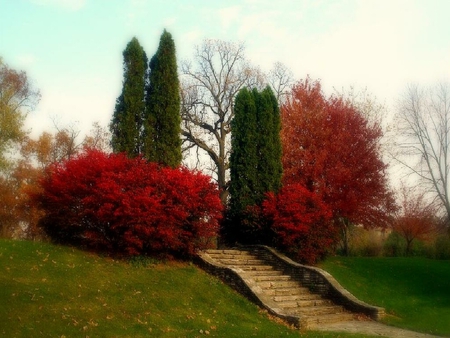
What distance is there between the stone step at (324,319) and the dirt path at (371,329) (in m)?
0.25

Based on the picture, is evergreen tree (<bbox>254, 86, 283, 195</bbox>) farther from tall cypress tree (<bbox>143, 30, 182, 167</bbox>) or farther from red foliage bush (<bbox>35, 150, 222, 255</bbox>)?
red foliage bush (<bbox>35, 150, 222, 255</bbox>)

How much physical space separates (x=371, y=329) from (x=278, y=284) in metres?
3.57

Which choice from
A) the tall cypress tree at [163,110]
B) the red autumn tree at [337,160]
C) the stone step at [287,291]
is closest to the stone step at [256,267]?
the stone step at [287,291]

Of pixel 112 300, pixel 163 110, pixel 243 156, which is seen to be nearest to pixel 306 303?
pixel 112 300

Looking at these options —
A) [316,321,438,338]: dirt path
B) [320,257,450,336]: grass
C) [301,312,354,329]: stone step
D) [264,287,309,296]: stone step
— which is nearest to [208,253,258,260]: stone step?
[264,287,309,296]: stone step

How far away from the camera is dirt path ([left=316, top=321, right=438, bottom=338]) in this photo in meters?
13.4

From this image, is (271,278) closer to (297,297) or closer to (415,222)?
(297,297)

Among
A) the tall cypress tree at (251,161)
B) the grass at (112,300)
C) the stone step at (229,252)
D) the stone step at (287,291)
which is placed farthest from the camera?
the tall cypress tree at (251,161)

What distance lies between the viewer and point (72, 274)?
43.8 feet

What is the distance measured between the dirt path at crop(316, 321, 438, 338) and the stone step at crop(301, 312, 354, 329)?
25cm

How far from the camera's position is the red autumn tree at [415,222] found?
32125mm

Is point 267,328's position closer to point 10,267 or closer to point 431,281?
point 10,267

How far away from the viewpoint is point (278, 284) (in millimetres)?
16625

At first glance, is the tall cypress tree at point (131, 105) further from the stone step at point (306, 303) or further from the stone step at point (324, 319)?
the stone step at point (324, 319)
